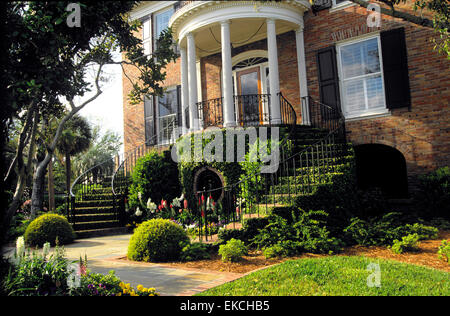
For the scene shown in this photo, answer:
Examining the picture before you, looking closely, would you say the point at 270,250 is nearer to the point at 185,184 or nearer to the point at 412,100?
the point at 185,184

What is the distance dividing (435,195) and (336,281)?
228 inches

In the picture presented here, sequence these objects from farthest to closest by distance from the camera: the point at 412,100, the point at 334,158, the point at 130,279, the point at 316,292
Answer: the point at 412,100 → the point at 334,158 → the point at 130,279 → the point at 316,292

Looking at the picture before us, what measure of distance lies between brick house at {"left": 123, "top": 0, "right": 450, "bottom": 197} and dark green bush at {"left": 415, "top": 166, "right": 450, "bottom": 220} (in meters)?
0.77

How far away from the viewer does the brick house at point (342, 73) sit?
944cm

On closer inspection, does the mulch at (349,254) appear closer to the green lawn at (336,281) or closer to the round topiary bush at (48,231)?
the green lawn at (336,281)

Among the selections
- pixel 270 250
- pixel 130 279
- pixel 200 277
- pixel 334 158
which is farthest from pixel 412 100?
pixel 130 279

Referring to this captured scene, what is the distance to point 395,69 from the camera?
9844 mm

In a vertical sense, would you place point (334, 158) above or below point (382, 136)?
below

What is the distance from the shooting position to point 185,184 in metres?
10.8

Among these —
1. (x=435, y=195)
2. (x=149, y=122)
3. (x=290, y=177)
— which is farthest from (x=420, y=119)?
(x=149, y=122)

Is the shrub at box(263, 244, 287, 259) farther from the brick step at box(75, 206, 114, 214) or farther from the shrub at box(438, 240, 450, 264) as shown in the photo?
the brick step at box(75, 206, 114, 214)

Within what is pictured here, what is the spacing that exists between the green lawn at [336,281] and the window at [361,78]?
21.7ft

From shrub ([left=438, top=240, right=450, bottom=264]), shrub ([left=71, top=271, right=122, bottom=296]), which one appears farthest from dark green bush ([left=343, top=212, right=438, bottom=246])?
shrub ([left=71, top=271, right=122, bottom=296])

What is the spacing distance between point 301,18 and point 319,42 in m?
1.02
